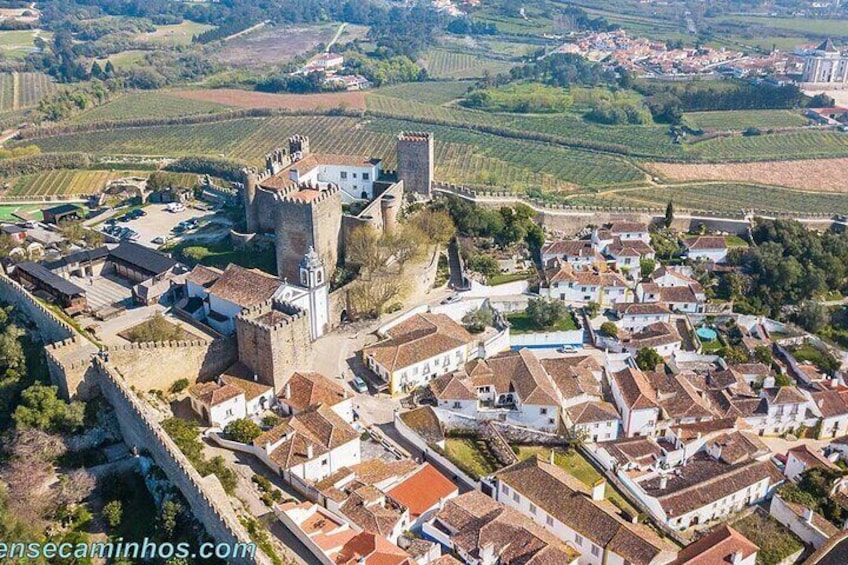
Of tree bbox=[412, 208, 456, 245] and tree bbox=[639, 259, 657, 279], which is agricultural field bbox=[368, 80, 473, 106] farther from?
tree bbox=[639, 259, 657, 279]

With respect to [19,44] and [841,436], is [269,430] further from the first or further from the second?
[19,44]

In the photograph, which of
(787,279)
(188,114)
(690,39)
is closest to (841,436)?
(787,279)

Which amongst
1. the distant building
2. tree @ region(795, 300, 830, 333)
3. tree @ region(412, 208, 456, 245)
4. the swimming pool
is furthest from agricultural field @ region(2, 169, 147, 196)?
the distant building

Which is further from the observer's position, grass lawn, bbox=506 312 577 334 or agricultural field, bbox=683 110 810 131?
agricultural field, bbox=683 110 810 131

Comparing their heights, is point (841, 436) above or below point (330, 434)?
below

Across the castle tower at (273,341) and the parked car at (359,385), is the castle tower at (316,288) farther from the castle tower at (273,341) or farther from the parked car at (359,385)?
the parked car at (359,385)
